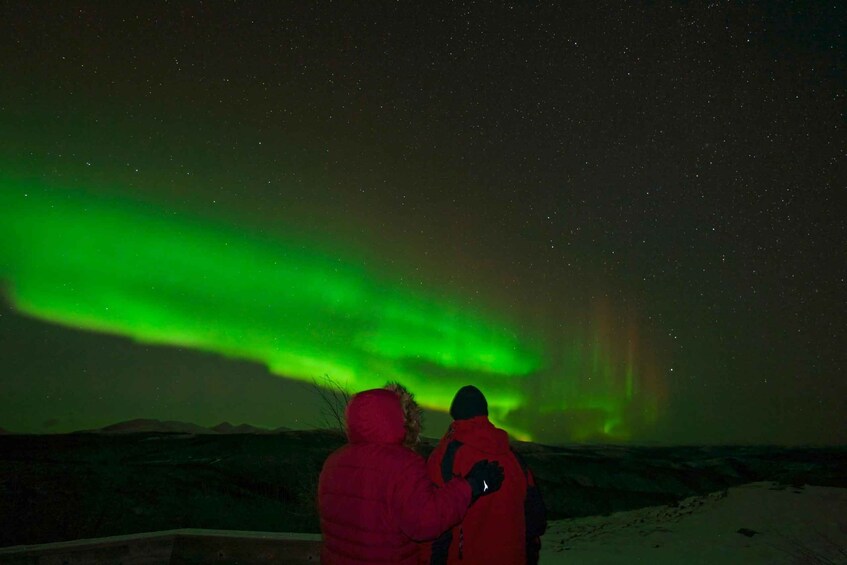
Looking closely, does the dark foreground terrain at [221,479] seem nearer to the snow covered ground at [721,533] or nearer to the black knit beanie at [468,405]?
the snow covered ground at [721,533]

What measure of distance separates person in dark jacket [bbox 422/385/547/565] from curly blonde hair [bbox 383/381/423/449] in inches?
13.5

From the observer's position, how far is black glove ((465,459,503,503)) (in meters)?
2.66

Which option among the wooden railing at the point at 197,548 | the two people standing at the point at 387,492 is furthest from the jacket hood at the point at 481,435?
the wooden railing at the point at 197,548

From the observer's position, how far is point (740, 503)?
48.7 ft

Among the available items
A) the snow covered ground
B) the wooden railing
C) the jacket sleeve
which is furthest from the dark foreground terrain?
the jacket sleeve

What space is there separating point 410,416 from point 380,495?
40 cm

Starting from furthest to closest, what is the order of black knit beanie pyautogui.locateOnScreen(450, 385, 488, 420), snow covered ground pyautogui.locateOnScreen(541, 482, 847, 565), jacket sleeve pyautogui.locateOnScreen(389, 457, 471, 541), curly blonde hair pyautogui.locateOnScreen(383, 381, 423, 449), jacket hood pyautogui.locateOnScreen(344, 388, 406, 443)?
snow covered ground pyautogui.locateOnScreen(541, 482, 847, 565) < black knit beanie pyautogui.locateOnScreen(450, 385, 488, 420) < curly blonde hair pyautogui.locateOnScreen(383, 381, 423, 449) < jacket hood pyautogui.locateOnScreen(344, 388, 406, 443) < jacket sleeve pyautogui.locateOnScreen(389, 457, 471, 541)

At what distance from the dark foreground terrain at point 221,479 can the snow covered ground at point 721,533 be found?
11.7 meters

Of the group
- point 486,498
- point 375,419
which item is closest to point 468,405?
point 486,498

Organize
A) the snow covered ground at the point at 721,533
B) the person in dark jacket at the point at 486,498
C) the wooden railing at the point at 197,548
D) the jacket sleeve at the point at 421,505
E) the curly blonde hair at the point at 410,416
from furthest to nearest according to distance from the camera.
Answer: the snow covered ground at the point at 721,533, the wooden railing at the point at 197,548, the person in dark jacket at the point at 486,498, the curly blonde hair at the point at 410,416, the jacket sleeve at the point at 421,505

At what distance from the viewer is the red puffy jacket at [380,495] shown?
8.09 ft

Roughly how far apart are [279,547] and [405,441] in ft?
9.50

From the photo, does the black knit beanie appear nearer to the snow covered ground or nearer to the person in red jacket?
the person in red jacket

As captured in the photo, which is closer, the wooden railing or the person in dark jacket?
the person in dark jacket
